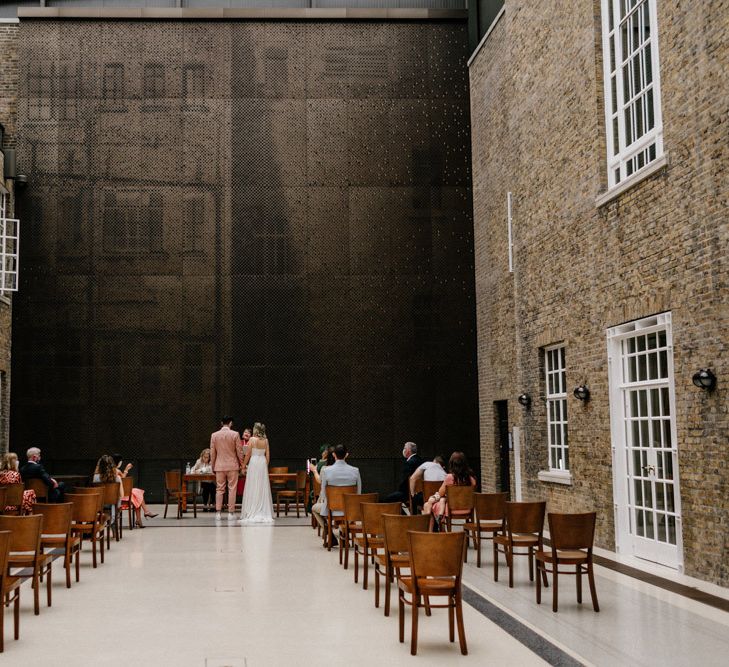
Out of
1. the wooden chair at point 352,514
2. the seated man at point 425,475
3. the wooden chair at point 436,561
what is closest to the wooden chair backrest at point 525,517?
the wooden chair at point 352,514

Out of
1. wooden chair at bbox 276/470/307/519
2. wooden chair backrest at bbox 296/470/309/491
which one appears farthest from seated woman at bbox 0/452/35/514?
wooden chair backrest at bbox 296/470/309/491

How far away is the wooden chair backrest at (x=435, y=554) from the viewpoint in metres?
5.91

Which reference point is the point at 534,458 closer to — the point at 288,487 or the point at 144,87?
the point at 288,487

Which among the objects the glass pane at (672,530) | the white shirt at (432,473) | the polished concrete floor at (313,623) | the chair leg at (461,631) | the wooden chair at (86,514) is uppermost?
the white shirt at (432,473)

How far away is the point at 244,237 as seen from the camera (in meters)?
18.4

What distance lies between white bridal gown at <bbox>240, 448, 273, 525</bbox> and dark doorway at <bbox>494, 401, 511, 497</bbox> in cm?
482

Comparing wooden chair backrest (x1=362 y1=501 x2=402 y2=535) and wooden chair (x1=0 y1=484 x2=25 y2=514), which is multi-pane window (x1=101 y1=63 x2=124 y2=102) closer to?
wooden chair (x1=0 y1=484 x2=25 y2=514)

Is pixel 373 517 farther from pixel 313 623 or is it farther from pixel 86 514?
pixel 86 514

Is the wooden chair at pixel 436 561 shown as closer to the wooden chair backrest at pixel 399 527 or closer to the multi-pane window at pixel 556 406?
the wooden chair backrest at pixel 399 527

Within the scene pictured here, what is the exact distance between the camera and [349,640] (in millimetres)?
6301

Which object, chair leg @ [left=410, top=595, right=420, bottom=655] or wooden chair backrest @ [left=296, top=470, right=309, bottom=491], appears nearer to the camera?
chair leg @ [left=410, top=595, right=420, bottom=655]

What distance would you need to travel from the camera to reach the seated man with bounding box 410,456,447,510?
12.3m

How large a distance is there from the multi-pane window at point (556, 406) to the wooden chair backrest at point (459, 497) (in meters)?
3.00

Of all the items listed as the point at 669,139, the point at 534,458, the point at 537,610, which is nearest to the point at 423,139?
the point at 534,458
